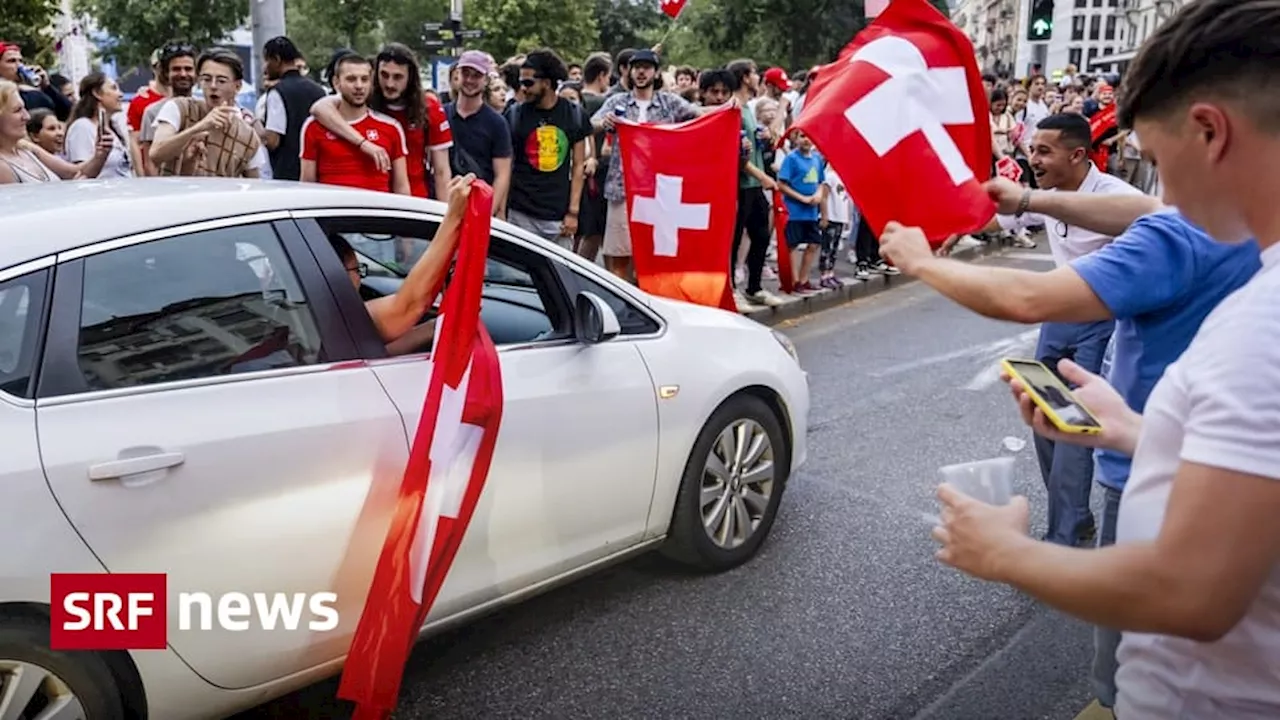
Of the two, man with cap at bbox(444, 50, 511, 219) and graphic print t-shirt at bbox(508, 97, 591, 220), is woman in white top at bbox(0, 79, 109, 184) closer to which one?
man with cap at bbox(444, 50, 511, 219)

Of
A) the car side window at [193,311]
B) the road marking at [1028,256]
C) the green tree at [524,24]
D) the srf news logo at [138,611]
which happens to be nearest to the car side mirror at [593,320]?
the car side window at [193,311]

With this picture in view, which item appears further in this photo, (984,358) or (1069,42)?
Result: (1069,42)

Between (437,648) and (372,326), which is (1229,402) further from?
(437,648)

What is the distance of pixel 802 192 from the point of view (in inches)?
376

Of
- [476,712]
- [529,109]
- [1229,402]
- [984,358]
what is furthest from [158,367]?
[984,358]

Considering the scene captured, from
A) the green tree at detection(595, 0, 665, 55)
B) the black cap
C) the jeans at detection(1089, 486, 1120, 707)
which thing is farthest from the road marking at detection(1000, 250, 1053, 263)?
the green tree at detection(595, 0, 665, 55)

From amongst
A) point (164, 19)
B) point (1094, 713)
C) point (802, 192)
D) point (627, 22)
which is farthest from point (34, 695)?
point (627, 22)

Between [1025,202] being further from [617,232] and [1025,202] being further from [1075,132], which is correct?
[617,232]

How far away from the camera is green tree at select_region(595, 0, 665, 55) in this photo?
6128 centimetres

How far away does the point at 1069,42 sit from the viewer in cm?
11044

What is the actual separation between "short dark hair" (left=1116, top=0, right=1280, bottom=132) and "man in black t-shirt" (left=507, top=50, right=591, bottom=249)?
6.42 metres

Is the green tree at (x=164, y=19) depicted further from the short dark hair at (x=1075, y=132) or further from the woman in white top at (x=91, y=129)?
the short dark hair at (x=1075, y=132)

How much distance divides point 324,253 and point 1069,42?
12051 centimetres

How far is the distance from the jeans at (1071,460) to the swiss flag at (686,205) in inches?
113
